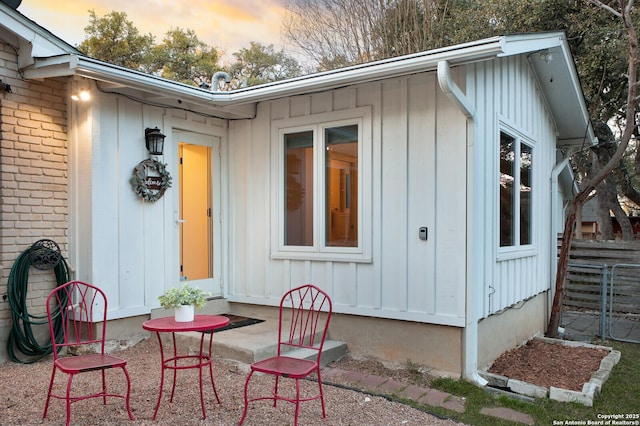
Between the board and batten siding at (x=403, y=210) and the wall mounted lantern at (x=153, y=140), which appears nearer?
the board and batten siding at (x=403, y=210)

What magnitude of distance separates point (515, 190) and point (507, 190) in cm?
29

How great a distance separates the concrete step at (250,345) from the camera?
404 cm

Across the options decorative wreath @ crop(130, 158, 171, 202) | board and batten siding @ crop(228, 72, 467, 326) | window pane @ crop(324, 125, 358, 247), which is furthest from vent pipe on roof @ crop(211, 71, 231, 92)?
window pane @ crop(324, 125, 358, 247)

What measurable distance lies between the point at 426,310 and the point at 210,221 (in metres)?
2.69

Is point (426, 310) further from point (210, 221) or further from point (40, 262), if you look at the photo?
point (40, 262)

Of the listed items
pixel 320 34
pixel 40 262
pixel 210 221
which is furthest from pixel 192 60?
pixel 40 262

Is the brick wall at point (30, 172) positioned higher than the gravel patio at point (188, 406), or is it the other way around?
the brick wall at point (30, 172)

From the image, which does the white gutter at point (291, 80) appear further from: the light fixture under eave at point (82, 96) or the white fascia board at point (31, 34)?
the light fixture under eave at point (82, 96)

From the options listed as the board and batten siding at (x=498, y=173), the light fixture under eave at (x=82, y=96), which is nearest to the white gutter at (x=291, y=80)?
the light fixture under eave at (x=82, y=96)

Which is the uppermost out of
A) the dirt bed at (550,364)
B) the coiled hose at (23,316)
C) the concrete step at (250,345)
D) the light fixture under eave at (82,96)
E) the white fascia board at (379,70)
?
the white fascia board at (379,70)

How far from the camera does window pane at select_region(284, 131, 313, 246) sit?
4975mm

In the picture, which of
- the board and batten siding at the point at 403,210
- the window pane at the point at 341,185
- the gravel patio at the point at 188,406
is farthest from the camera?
the window pane at the point at 341,185

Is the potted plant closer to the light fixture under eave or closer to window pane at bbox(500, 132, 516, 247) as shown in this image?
the light fixture under eave

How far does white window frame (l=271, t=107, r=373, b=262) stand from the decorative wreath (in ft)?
3.71
